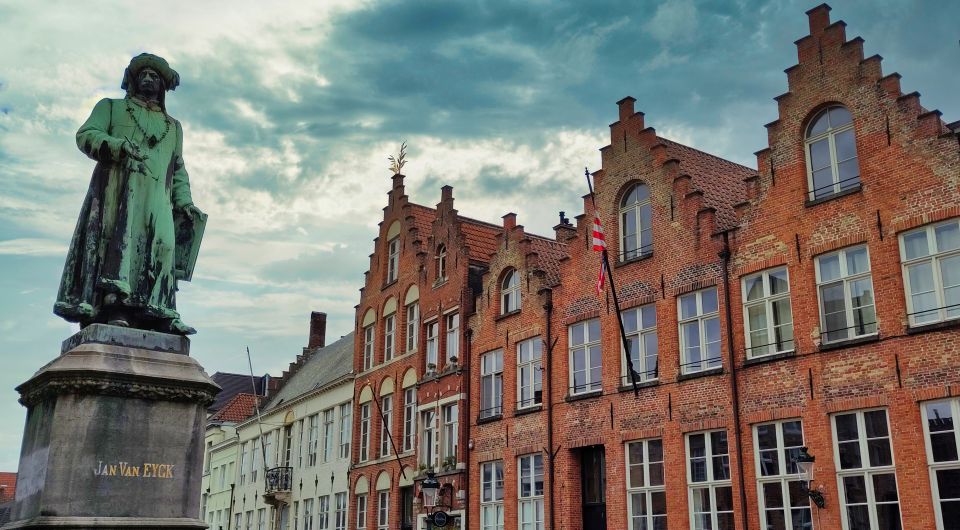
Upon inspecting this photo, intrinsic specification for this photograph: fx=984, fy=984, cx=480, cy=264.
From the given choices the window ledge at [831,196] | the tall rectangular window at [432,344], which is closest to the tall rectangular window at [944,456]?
the window ledge at [831,196]

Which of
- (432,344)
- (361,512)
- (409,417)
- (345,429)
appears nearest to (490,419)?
(432,344)

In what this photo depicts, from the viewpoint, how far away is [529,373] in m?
25.7

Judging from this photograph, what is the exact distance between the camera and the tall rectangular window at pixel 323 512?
3569 cm

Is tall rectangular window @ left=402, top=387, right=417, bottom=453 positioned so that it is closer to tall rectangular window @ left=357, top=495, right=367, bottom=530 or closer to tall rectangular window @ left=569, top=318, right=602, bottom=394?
tall rectangular window @ left=357, top=495, right=367, bottom=530

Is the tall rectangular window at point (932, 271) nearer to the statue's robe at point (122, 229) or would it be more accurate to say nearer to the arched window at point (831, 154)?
the arched window at point (831, 154)

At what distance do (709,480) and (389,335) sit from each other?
53.8ft

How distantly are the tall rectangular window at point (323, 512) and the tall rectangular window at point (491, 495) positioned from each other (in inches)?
432

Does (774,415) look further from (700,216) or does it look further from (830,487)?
(700,216)

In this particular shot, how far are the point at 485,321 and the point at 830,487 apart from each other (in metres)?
12.1

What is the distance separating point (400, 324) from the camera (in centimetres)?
3306

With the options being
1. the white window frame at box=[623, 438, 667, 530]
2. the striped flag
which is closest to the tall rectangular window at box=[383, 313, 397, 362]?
the striped flag

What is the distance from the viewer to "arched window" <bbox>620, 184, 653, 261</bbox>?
22.8 metres

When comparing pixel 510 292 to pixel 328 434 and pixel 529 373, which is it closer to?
pixel 529 373

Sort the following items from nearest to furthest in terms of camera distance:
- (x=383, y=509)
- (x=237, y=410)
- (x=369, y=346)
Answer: (x=383, y=509), (x=369, y=346), (x=237, y=410)
